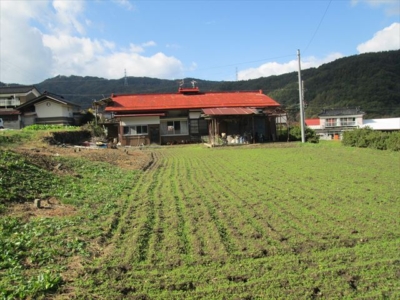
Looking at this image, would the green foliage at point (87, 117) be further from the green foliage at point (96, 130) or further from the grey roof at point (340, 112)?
the grey roof at point (340, 112)

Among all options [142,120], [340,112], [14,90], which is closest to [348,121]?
[340,112]

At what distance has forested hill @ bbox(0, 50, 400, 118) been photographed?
5506 cm

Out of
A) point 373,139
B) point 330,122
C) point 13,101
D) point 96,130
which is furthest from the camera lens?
point 330,122

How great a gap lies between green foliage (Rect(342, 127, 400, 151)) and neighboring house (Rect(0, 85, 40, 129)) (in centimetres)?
2880

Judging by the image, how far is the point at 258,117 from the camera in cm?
2708

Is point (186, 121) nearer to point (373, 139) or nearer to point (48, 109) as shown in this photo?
point (373, 139)

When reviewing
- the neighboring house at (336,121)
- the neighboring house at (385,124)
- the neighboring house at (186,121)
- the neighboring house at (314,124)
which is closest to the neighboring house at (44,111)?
the neighboring house at (186,121)

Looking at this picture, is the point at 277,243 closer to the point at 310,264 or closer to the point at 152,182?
the point at 310,264

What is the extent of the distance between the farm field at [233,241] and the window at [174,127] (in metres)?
18.5

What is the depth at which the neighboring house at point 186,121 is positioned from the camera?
25.2m

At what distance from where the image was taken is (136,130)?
86.8 feet

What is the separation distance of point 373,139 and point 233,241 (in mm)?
18248

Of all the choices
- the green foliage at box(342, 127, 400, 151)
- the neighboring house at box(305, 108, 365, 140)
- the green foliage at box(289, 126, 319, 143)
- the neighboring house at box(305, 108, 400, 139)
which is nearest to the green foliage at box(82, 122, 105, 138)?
the green foliage at box(289, 126, 319, 143)

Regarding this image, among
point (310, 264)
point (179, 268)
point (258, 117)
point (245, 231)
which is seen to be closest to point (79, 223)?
point (179, 268)
